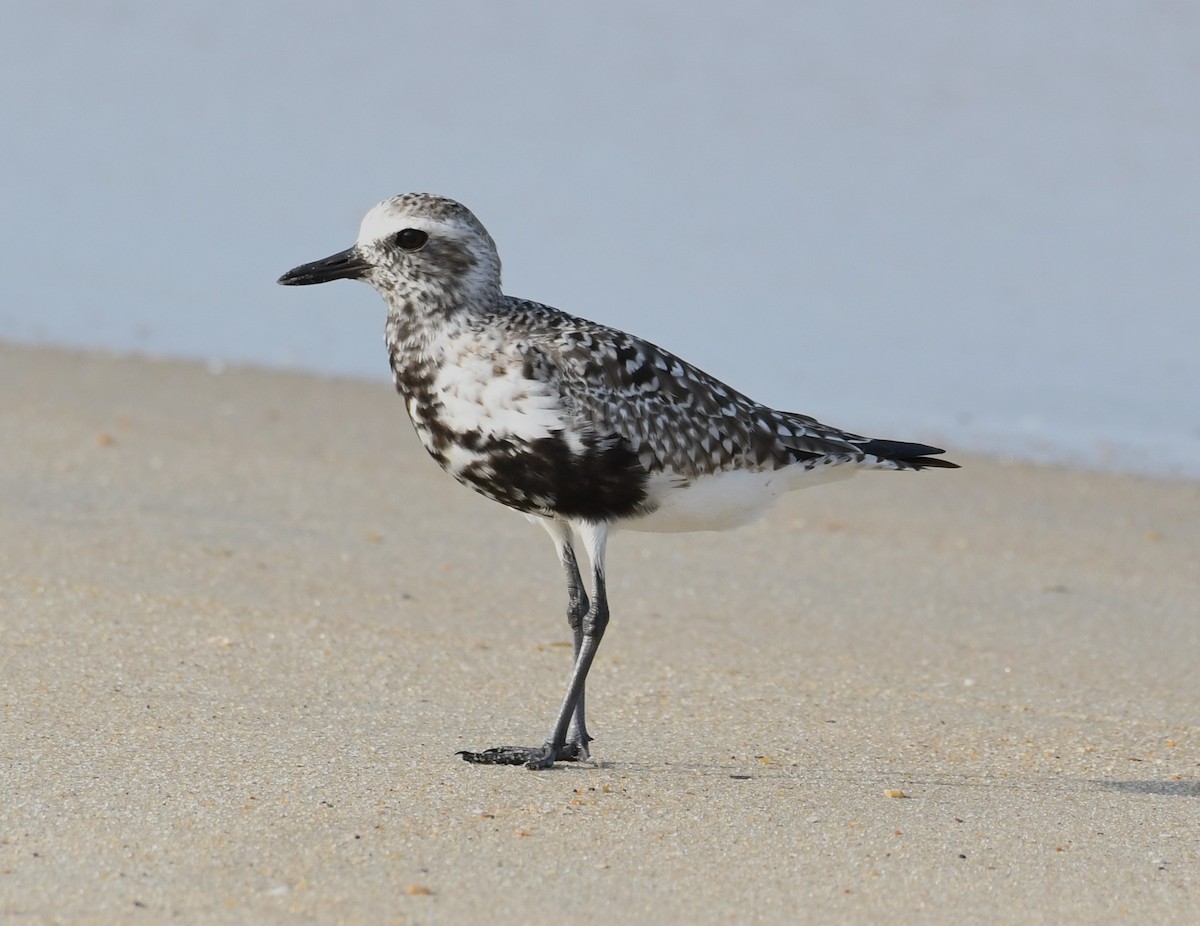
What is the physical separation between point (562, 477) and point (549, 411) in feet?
0.67

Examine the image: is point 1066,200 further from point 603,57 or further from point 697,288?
point 603,57

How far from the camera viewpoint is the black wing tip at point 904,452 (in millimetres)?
5875

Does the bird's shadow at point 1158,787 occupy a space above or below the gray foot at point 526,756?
above

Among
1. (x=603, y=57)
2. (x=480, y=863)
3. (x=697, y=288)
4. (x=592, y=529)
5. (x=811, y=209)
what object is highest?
(x=603, y=57)

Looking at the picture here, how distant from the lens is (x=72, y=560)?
714 centimetres

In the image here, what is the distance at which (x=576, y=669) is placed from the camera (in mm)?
5473

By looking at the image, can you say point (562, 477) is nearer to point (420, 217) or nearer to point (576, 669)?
point (576, 669)

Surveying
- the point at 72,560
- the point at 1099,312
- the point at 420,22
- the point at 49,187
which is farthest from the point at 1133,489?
the point at 420,22

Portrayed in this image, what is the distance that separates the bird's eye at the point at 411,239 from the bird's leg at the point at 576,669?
3.35 feet

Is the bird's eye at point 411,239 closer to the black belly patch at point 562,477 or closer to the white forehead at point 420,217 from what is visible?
the white forehead at point 420,217

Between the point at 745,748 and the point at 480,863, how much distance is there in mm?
1449

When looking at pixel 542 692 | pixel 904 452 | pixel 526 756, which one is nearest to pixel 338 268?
pixel 526 756

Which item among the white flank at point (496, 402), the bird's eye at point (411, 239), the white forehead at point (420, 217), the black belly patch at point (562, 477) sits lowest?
the black belly patch at point (562, 477)

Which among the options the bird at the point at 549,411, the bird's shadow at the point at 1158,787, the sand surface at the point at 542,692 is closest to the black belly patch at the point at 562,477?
the bird at the point at 549,411
